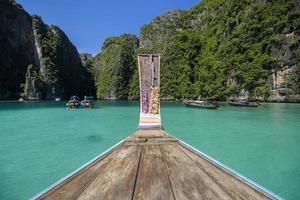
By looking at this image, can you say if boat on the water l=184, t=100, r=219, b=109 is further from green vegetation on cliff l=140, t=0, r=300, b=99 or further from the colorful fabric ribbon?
the colorful fabric ribbon

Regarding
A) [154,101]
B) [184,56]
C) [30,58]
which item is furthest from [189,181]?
[30,58]

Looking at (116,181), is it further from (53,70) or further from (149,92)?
(53,70)

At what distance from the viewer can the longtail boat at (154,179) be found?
11.4ft

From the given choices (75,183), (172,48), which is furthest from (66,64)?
(75,183)

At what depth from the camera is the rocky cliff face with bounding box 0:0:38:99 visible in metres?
109

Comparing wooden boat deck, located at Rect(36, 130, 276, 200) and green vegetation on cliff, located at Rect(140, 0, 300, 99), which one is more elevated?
green vegetation on cliff, located at Rect(140, 0, 300, 99)

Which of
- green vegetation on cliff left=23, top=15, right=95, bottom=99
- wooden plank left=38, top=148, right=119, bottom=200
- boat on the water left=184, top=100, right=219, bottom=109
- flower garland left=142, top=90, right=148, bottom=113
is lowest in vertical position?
boat on the water left=184, top=100, right=219, bottom=109

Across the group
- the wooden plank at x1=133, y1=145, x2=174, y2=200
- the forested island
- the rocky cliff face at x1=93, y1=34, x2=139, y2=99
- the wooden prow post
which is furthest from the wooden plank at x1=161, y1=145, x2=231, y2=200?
the rocky cliff face at x1=93, y1=34, x2=139, y2=99

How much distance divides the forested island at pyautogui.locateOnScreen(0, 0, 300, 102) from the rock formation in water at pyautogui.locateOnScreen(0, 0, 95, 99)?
1.28ft

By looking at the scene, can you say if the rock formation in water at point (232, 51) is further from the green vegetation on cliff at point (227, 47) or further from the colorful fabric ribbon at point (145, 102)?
the colorful fabric ribbon at point (145, 102)

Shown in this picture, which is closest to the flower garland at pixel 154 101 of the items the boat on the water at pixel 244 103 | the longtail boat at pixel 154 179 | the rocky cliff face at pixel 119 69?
the longtail boat at pixel 154 179

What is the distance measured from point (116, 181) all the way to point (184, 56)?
370 ft

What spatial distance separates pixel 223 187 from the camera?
148 inches

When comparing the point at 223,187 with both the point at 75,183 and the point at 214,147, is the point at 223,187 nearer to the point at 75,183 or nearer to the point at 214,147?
the point at 75,183
